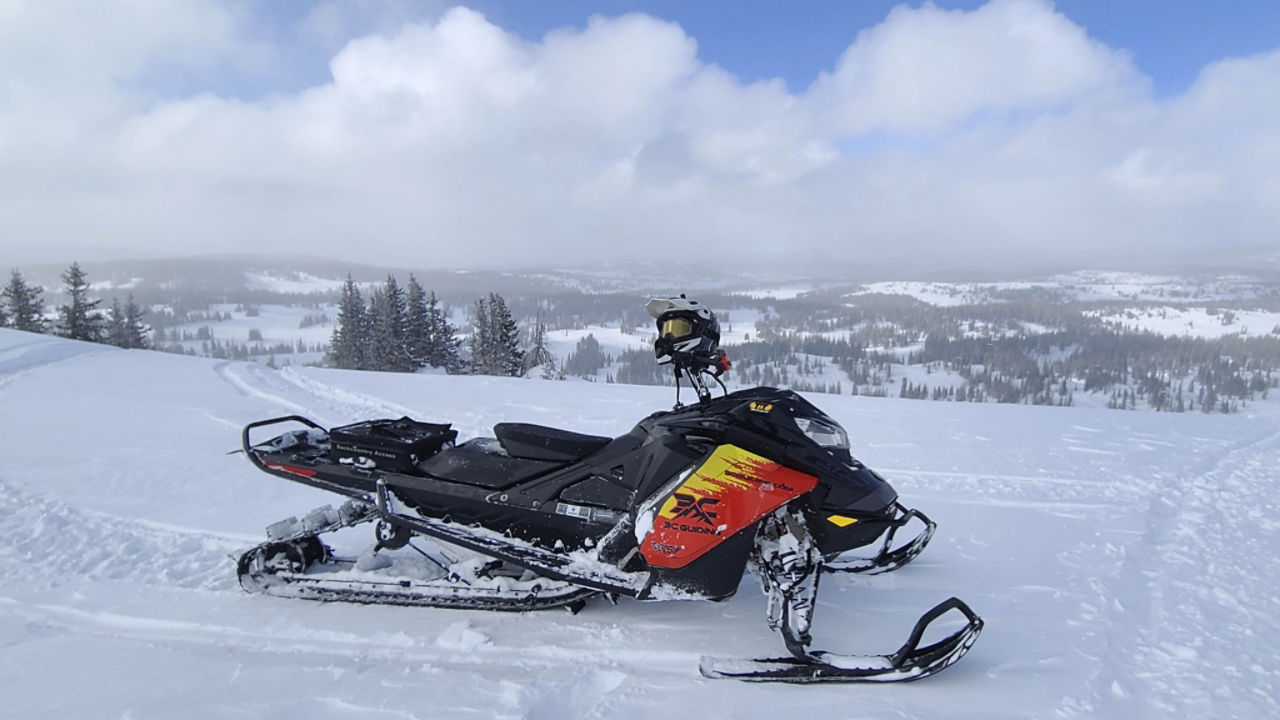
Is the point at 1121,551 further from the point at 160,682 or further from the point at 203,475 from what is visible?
the point at 203,475

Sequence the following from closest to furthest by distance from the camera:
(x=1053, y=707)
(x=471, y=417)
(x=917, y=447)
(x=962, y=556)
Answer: (x=1053, y=707)
(x=962, y=556)
(x=917, y=447)
(x=471, y=417)

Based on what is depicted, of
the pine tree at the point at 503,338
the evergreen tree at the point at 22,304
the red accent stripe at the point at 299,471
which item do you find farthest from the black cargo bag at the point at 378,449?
the evergreen tree at the point at 22,304

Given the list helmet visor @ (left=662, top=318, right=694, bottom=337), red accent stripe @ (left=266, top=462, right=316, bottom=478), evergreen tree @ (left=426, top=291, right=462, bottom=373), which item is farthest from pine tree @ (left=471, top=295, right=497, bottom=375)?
helmet visor @ (left=662, top=318, right=694, bottom=337)

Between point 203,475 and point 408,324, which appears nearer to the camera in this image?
point 203,475

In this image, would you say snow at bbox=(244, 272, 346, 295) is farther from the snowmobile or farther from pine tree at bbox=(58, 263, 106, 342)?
the snowmobile

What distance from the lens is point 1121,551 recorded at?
4.19m

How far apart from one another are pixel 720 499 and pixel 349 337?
33.5 meters

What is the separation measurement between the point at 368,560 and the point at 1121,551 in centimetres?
515

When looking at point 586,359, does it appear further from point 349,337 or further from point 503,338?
point 503,338

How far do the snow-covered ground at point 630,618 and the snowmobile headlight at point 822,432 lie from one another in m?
1.08

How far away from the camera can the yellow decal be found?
2.90 meters

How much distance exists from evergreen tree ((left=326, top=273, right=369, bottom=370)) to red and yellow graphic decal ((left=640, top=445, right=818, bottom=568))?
3223 cm

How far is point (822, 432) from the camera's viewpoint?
2.97 metres

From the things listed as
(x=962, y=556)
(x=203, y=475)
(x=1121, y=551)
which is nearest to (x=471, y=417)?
(x=203, y=475)
